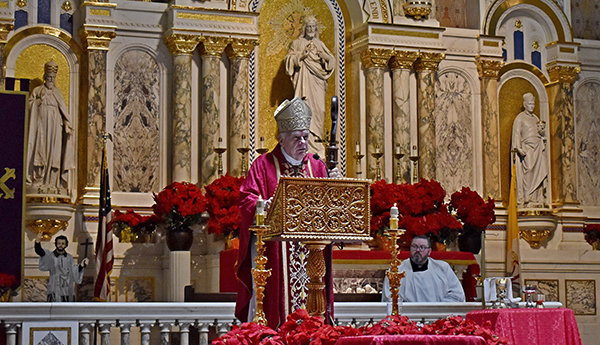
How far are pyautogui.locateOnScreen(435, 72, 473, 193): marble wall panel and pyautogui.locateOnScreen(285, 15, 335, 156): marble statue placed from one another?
6.76ft

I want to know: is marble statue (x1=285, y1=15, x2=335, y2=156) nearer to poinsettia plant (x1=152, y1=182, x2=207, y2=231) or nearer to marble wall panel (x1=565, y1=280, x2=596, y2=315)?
poinsettia plant (x1=152, y1=182, x2=207, y2=231)

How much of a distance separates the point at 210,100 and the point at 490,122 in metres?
4.47

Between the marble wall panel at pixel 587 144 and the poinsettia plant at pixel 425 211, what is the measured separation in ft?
11.5

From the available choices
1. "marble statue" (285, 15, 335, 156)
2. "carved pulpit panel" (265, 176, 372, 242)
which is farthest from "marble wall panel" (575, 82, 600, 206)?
"carved pulpit panel" (265, 176, 372, 242)

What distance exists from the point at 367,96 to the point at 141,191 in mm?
3584

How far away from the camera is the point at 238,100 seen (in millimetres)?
13711

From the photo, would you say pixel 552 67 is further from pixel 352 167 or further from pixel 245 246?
pixel 245 246

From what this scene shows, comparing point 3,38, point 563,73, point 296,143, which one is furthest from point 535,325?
point 563,73

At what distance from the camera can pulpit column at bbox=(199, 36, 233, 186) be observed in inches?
530

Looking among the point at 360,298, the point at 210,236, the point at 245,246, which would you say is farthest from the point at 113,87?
the point at 245,246

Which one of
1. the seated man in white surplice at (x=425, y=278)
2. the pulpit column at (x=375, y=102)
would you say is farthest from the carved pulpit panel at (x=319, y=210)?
the pulpit column at (x=375, y=102)

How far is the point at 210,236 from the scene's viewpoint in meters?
12.9

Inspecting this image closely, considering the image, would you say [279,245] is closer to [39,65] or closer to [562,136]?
[39,65]

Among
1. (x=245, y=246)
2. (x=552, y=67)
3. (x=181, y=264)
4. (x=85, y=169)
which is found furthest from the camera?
(x=552, y=67)
